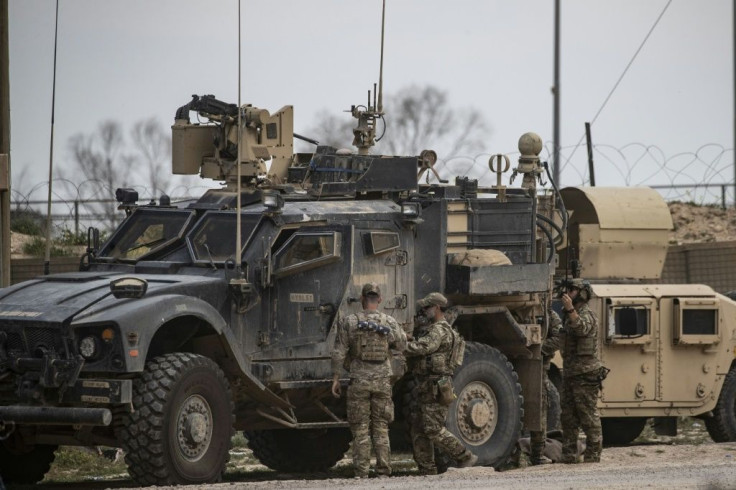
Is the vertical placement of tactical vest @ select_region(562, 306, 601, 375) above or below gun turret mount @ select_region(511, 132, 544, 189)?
below

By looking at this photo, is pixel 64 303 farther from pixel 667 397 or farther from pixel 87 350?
pixel 667 397

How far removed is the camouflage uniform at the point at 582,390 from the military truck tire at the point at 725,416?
3.14m

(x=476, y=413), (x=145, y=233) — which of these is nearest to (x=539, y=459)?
(x=476, y=413)

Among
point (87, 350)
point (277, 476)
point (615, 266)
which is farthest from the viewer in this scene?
point (615, 266)

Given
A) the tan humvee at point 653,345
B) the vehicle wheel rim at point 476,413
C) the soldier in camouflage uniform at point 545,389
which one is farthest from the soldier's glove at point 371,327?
the tan humvee at point 653,345

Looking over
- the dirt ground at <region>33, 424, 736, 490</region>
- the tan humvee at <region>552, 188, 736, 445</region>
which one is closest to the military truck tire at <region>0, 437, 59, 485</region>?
the dirt ground at <region>33, 424, 736, 490</region>

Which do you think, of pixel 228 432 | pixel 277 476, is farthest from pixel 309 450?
pixel 228 432

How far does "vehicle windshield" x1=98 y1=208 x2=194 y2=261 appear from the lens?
12.8 meters

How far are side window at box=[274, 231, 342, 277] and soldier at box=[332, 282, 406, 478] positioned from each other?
45cm

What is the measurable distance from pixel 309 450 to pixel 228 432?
327 centimetres

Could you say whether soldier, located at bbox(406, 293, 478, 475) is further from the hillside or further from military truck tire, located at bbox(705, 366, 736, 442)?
the hillside

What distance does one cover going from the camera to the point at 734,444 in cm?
1567

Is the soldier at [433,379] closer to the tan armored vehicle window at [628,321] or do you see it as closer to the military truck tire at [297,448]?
the military truck tire at [297,448]

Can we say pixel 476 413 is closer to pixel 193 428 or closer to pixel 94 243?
pixel 193 428
